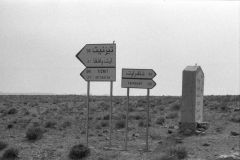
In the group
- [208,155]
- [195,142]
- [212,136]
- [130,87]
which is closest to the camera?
[208,155]

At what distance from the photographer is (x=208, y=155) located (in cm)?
1516

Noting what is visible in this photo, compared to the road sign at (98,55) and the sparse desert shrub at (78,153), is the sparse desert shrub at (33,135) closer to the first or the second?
the sparse desert shrub at (78,153)

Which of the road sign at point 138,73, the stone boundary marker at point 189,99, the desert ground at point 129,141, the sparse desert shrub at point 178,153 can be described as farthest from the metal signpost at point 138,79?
the stone boundary marker at point 189,99

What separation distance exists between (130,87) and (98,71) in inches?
59.2

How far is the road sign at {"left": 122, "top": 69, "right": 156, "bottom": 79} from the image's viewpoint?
16234 millimetres

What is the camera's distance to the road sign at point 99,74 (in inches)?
622

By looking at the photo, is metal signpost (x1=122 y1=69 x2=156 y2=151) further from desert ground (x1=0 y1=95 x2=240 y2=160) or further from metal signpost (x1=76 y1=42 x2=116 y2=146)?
desert ground (x1=0 y1=95 x2=240 y2=160)

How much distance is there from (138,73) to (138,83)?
0.37m

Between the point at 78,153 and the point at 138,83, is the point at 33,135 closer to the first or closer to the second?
the point at 78,153

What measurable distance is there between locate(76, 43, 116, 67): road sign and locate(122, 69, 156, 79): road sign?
39.5 inches

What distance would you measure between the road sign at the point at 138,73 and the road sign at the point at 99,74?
96 cm

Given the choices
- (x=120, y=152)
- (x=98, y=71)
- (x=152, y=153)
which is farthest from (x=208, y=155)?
(x=98, y=71)

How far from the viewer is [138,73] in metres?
16.4

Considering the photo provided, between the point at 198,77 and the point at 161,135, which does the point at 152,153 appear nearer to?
the point at 161,135
